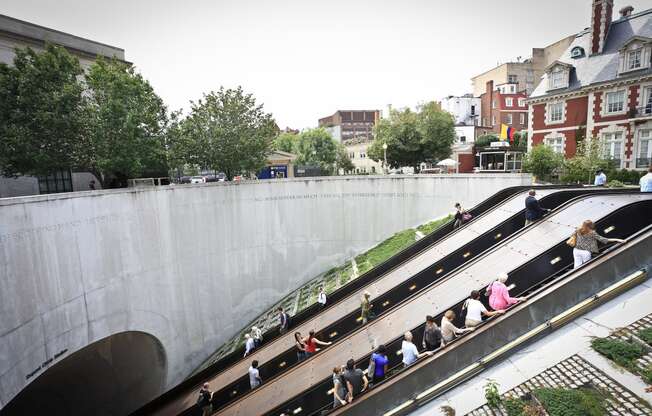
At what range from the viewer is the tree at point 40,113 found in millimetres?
13719

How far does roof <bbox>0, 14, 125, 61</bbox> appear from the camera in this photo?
17931mm

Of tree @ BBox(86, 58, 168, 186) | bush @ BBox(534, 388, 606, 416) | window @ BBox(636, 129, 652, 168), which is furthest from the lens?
window @ BBox(636, 129, 652, 168)

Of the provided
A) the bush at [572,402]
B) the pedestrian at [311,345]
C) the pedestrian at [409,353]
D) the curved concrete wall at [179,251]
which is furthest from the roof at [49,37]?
the bush at [572,402]

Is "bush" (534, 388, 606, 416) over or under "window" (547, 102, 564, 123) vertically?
under

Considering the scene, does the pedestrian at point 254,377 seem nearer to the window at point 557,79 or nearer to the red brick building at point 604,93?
the red brick building at point 604,93

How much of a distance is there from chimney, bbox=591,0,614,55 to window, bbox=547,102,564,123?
4.21 m

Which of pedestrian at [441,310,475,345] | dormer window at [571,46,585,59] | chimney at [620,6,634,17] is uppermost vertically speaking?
chimney at [620,6,634,17]

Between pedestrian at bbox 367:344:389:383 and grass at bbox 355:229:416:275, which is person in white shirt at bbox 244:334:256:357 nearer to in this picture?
grass at bbox 355:229:416:275

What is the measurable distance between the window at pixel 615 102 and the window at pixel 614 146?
149cm

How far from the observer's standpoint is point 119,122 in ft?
52.0

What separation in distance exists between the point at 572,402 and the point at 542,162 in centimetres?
1822

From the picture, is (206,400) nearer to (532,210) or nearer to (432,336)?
(432,336)

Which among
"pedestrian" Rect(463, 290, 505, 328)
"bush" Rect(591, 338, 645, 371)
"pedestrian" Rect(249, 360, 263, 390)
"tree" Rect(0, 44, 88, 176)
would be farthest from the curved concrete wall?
"bush" Rect(591, 338, 645, 371)

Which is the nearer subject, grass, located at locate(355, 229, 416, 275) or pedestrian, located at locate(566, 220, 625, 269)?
pedestrian, located at locate(566, 220, 625, 269)
